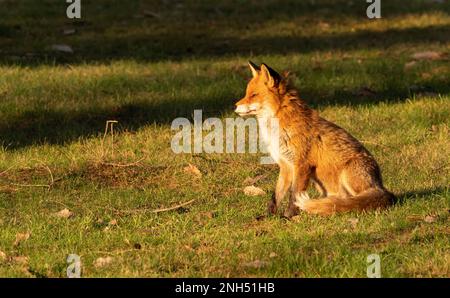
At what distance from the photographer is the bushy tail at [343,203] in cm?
848

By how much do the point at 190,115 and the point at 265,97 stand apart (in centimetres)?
426

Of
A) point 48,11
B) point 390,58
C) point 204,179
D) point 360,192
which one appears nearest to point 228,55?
point 390,58

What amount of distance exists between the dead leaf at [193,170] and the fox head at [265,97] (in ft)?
5.22

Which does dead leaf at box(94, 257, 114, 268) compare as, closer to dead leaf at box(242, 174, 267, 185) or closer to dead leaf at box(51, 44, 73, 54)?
dead leaf at box(242, 174, 267, 185)

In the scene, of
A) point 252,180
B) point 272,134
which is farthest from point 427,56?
point 272,134

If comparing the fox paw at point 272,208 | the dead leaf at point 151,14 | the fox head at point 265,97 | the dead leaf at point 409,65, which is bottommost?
the fox paw at point 272,208

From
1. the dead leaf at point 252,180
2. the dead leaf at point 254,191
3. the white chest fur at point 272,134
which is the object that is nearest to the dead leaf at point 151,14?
the dead leaf at point 252,180

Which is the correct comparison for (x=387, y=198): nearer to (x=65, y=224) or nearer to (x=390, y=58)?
(x=65, y=224)

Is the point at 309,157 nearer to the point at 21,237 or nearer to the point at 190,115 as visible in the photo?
the point at 21,237

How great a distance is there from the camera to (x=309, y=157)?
888 cm

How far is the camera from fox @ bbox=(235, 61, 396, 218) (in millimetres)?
8633

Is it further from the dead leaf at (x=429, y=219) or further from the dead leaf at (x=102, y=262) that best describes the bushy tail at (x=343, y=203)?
the dead leaf at (x=102, y=262)

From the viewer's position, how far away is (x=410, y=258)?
743 cm

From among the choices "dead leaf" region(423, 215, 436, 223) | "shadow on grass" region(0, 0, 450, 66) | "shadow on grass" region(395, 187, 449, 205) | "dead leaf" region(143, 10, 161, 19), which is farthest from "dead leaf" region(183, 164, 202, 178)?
"dead leaf" region(143, 10, 161, 19)
